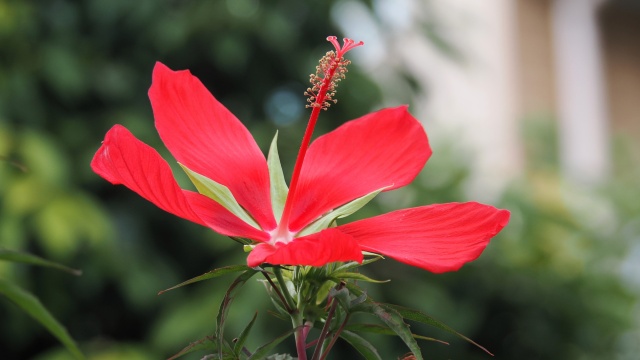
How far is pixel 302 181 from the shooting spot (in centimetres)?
46

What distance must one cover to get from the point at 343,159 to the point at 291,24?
192 centimetres

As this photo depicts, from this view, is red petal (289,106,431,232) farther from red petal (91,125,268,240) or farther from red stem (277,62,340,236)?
red petal (91,125,268,240)

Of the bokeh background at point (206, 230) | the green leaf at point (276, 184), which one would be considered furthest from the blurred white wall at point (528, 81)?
the green leaf at point (276, 184)

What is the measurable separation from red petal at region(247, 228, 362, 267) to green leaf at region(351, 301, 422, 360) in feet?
0.07

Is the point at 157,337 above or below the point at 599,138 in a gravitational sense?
below

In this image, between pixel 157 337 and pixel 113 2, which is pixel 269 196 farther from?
pixel 113 2

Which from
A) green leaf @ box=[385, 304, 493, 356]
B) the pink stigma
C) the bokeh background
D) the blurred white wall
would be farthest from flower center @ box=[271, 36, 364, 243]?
the blurred white wall

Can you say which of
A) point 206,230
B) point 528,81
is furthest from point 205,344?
point 528,81

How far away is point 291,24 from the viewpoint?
2320 millimetres

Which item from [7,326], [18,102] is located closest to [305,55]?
[18,102]

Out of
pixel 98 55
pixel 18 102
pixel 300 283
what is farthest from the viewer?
pixel 98 55

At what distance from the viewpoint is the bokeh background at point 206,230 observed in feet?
6.24

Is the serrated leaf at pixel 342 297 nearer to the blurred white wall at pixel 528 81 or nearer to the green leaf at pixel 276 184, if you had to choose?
the green leaf at pixel 276 184

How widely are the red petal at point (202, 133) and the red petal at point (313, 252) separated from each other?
9 cm
